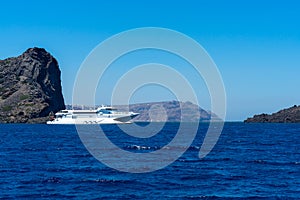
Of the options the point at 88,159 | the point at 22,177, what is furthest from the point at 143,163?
the point at 22,177

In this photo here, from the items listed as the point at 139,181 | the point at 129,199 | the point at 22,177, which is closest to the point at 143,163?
the point at 139,181

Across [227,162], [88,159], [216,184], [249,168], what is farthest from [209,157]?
[216,184]

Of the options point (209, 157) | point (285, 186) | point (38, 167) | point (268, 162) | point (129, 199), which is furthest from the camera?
point (209, 157)

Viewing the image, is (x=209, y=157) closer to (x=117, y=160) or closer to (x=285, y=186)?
(x=117, y=160)

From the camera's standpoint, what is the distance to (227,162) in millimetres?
65875

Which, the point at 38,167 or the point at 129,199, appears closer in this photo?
the point at 129,199

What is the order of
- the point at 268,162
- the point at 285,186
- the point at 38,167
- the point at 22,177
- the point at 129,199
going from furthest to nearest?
the point at 268,162
the point at 38,167
the point at 22,177
the point at 285,186
the point at 129,199

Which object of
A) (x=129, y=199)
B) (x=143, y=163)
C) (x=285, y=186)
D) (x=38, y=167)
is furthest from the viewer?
(x=143, y=163)

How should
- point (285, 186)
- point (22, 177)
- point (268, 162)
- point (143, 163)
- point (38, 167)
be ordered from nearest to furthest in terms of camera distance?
point (285, 186) → point (22, 177) → point (38, 167) → point (143, 163) → point (268, 162)

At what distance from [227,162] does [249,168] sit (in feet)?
22.0

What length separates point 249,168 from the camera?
5944cm

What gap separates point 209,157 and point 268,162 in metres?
10.3

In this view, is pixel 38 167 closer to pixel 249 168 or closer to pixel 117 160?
pixel 117 160

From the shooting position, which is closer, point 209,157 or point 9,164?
point 9,164
